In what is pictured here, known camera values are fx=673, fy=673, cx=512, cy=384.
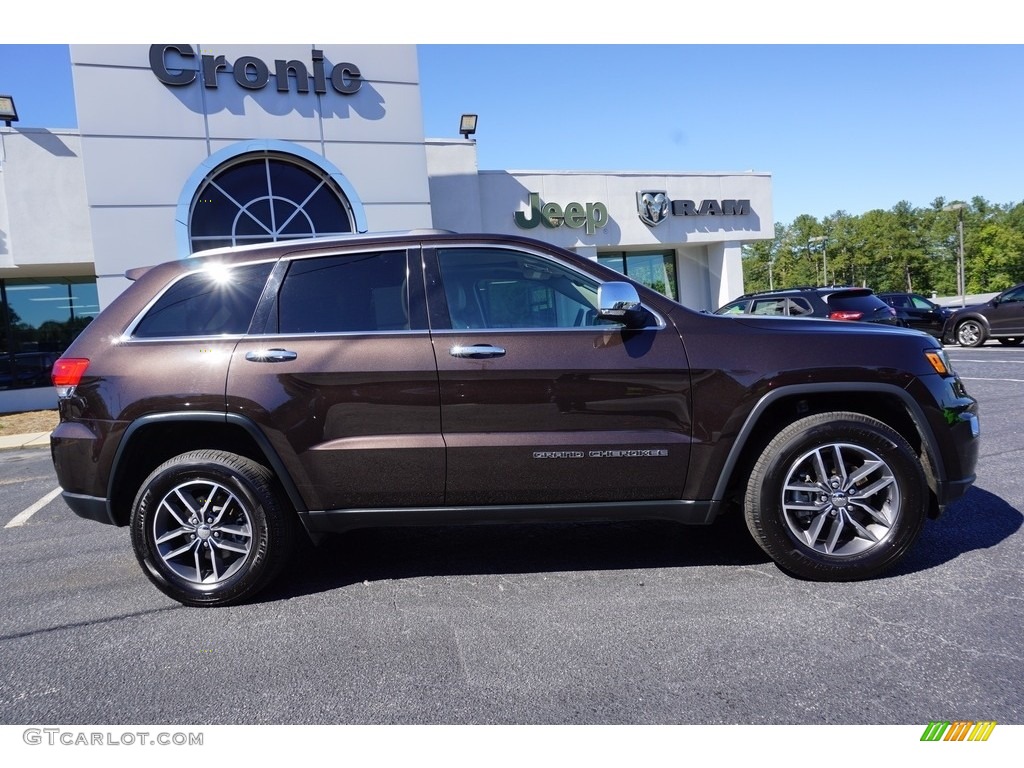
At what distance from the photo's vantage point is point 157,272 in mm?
3736

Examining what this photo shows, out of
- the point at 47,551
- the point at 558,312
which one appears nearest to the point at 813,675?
the point at 558,312

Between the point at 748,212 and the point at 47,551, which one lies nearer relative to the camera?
the point at 47,551

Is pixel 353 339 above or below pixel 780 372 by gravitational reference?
above

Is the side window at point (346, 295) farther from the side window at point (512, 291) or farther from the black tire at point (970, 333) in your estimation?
the black tire at point (970, 333)

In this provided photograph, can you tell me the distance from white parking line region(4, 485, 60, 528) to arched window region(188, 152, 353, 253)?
7.11 m

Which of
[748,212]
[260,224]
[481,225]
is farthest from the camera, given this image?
[748,212]

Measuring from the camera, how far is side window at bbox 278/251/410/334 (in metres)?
3.54

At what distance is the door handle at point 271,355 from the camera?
344cm

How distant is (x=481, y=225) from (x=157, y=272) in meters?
13.8

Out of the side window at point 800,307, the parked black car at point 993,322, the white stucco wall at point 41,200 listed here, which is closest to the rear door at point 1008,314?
the parked black car at point 993,322

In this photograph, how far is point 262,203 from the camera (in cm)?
1306

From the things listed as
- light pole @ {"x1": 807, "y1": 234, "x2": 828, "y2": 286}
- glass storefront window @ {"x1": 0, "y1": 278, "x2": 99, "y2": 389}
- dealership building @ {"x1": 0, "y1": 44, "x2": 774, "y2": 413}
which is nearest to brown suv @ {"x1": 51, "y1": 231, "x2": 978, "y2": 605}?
dealership building @ {"x1": 0, "y1": 44, "x2": 774, "y2": 413}

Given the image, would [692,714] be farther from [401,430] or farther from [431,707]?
[401,430]

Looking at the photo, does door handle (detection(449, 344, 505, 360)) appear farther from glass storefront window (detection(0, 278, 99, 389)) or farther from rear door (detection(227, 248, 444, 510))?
glass storefront window (detection(0, 278, 99, 389))
